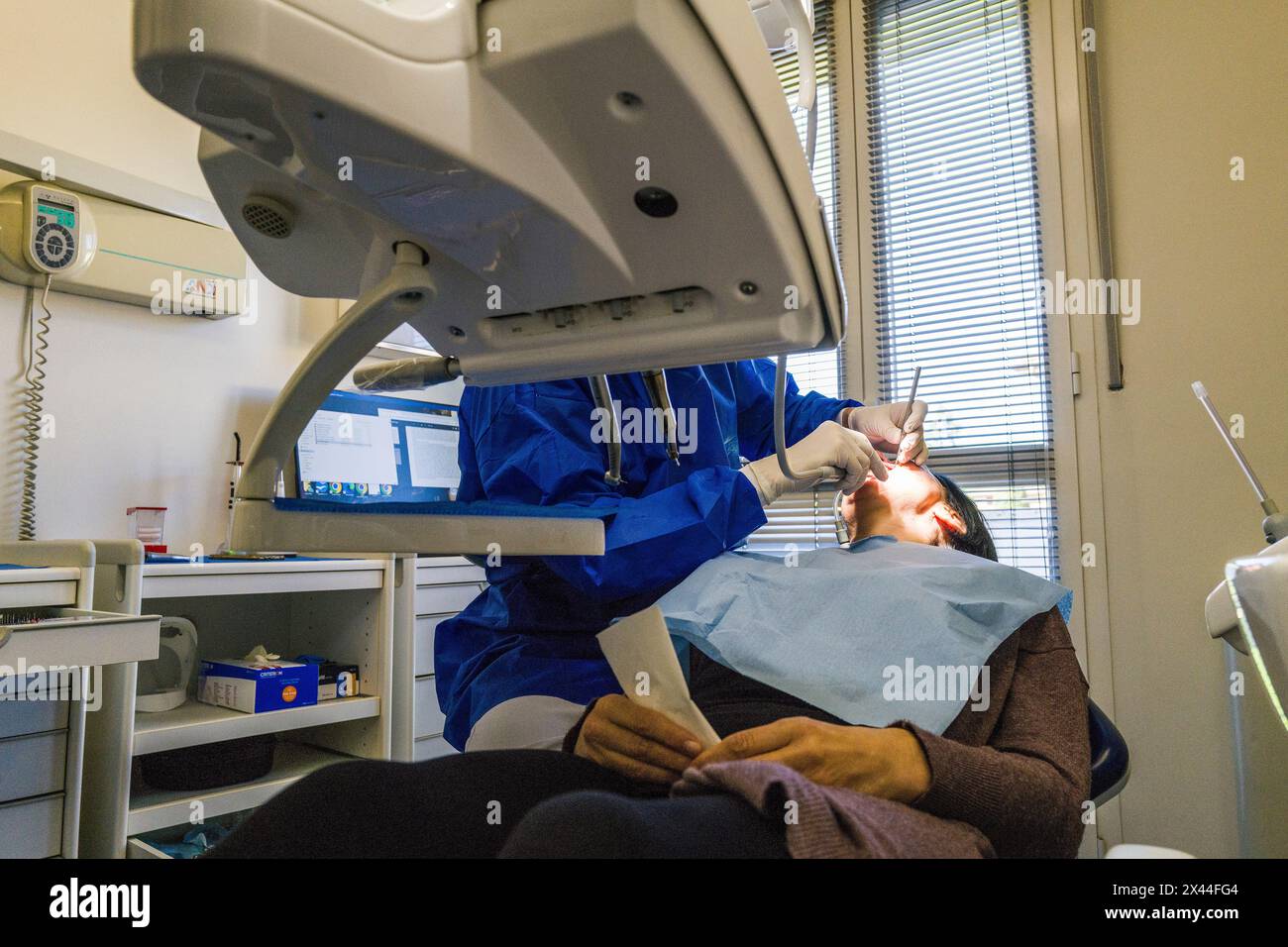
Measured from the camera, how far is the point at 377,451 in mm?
2371

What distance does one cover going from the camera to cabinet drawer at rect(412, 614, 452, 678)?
2239 mm

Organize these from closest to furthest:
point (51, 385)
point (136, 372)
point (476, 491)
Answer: point (476, 491) → point (51, 385) → point (136, 372)

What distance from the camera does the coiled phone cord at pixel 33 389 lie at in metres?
1.83

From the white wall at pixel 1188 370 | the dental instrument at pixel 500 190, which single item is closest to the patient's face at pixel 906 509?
the dental instrument at pixel 500 190

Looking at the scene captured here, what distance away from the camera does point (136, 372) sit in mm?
2047

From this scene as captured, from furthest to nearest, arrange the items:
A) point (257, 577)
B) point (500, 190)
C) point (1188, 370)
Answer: point (1188, 370)
point (257, 577)
point (500, 190)

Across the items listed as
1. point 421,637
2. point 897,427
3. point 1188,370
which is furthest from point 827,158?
point 421,637

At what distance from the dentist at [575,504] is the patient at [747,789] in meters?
0.15

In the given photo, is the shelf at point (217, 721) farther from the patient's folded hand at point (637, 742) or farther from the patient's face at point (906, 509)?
the patient's face at point (906, 509)

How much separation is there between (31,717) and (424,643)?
39.9 inches

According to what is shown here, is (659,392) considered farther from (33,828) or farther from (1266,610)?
(33,828)
